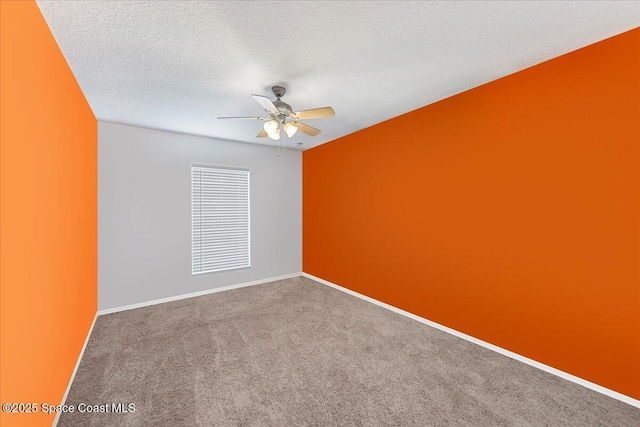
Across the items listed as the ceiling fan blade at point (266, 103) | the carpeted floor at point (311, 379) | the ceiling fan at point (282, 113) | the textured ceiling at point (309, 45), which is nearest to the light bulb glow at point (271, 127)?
the ceiling fan at point (282, 113)

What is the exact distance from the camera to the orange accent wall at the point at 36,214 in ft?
3.49

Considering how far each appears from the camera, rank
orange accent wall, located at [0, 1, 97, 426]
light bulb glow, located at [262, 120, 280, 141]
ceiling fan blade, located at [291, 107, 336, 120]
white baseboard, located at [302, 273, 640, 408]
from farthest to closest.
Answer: light bulb glow, located at [262, 120, 280, 141] → ceiling fan blade, located at [291, 107, 336, 120] → white baseboard, located at [302, 273, 640, 408] → orange accent wall, located at [0, 1, 97, 426]

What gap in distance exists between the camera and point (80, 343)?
7.26 ft

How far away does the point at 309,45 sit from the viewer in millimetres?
1795

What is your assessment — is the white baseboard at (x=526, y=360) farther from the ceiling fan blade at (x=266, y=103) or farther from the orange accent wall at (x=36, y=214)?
the orange accent wall at (x=36, y=214)

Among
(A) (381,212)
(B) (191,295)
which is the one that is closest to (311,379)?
(A) (381,212)

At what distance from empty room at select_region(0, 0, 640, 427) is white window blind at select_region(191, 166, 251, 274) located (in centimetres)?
72

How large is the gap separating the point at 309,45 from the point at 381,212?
2.33 meters

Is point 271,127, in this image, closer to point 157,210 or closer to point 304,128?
point 304,128

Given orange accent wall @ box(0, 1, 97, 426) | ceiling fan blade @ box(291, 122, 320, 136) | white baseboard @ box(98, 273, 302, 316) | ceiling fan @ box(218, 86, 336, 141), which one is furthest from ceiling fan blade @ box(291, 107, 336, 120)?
white baseboard @ box(98, 273, 302, 316)

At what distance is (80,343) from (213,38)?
2875 mm

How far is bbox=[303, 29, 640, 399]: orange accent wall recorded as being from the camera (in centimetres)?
173

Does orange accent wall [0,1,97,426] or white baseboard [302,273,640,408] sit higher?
orange accent wall [0,1,97,426]

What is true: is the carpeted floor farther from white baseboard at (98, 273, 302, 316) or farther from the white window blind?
the white window blind
